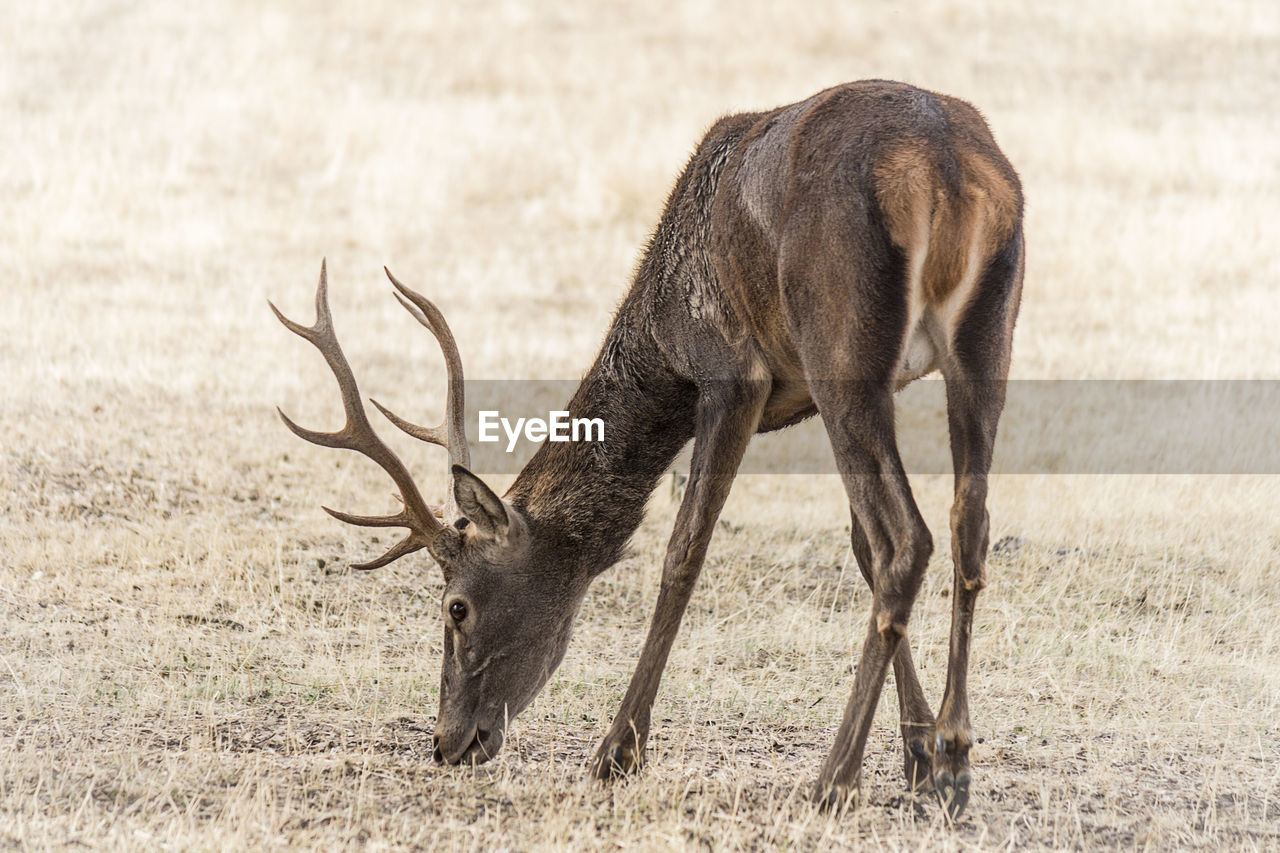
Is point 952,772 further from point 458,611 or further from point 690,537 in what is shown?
point 458,611

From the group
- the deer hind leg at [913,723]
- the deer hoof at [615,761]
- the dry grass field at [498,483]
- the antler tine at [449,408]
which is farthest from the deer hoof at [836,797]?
the antler tine at [449,408]

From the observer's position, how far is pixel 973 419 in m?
5.22

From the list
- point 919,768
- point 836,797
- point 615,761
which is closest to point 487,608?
point 615,761

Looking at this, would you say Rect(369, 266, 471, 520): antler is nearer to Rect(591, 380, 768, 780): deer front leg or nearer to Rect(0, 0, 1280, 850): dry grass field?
Rect(591, 380, 768, 780): deer front leg

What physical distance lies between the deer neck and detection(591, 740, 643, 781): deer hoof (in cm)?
77

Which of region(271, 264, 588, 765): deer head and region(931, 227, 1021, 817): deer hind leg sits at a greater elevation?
region(931, 227, 1021, 817): deer hind leg

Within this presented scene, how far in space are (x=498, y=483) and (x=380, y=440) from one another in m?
4.98

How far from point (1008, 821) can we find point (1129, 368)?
10362 millimetres

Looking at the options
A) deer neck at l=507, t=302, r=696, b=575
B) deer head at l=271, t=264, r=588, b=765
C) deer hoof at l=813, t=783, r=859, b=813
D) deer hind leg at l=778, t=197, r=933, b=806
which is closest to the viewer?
deer hind leg at l=778, t=197, r=933, b=806

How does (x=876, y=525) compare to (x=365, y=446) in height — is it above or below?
above

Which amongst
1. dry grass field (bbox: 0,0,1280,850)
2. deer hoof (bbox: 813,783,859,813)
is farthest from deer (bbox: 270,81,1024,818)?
dry grass field (bbox: 0,0,1280,850)

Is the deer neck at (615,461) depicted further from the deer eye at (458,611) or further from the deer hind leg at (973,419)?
the deer hind leg at (973,419)

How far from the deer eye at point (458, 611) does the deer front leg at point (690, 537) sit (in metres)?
0.75

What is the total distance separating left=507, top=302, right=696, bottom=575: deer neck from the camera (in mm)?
6184
